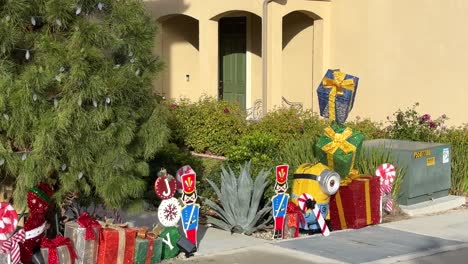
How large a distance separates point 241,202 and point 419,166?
3.14 metres

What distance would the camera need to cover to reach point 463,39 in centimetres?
1342

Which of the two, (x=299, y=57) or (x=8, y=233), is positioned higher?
(x=299, y=57)

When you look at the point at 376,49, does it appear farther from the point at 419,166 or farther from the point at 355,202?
the point at 355,202

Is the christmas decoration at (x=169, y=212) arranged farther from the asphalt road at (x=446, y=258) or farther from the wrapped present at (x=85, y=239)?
the asphalt road at (x=446, y=258)

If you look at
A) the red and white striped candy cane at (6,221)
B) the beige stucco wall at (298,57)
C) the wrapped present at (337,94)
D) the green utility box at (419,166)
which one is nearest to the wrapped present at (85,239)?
the red and white striped candy cane at (6,221)

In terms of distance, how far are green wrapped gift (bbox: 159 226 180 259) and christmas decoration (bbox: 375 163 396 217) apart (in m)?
3.36

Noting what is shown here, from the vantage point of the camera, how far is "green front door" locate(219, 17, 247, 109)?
59.5 ft

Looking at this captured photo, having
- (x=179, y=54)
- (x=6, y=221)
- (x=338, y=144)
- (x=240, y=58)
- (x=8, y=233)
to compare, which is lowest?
(x=8, y=233)

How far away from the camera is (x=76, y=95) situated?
21.8 feet

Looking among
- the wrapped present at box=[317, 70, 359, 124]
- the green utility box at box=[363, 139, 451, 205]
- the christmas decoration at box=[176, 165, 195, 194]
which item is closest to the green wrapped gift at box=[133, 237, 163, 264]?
the christmas decoration at box=[176, 165, 195, 194]

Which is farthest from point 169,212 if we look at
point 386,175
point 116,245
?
point 386,175

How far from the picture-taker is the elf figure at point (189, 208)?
7.68m

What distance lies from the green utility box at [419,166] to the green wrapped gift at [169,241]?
394 centimetres

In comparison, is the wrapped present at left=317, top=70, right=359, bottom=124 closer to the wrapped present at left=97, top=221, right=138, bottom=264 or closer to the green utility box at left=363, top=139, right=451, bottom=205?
the green utility box at left=363, top=139, right=451, bottom=205
